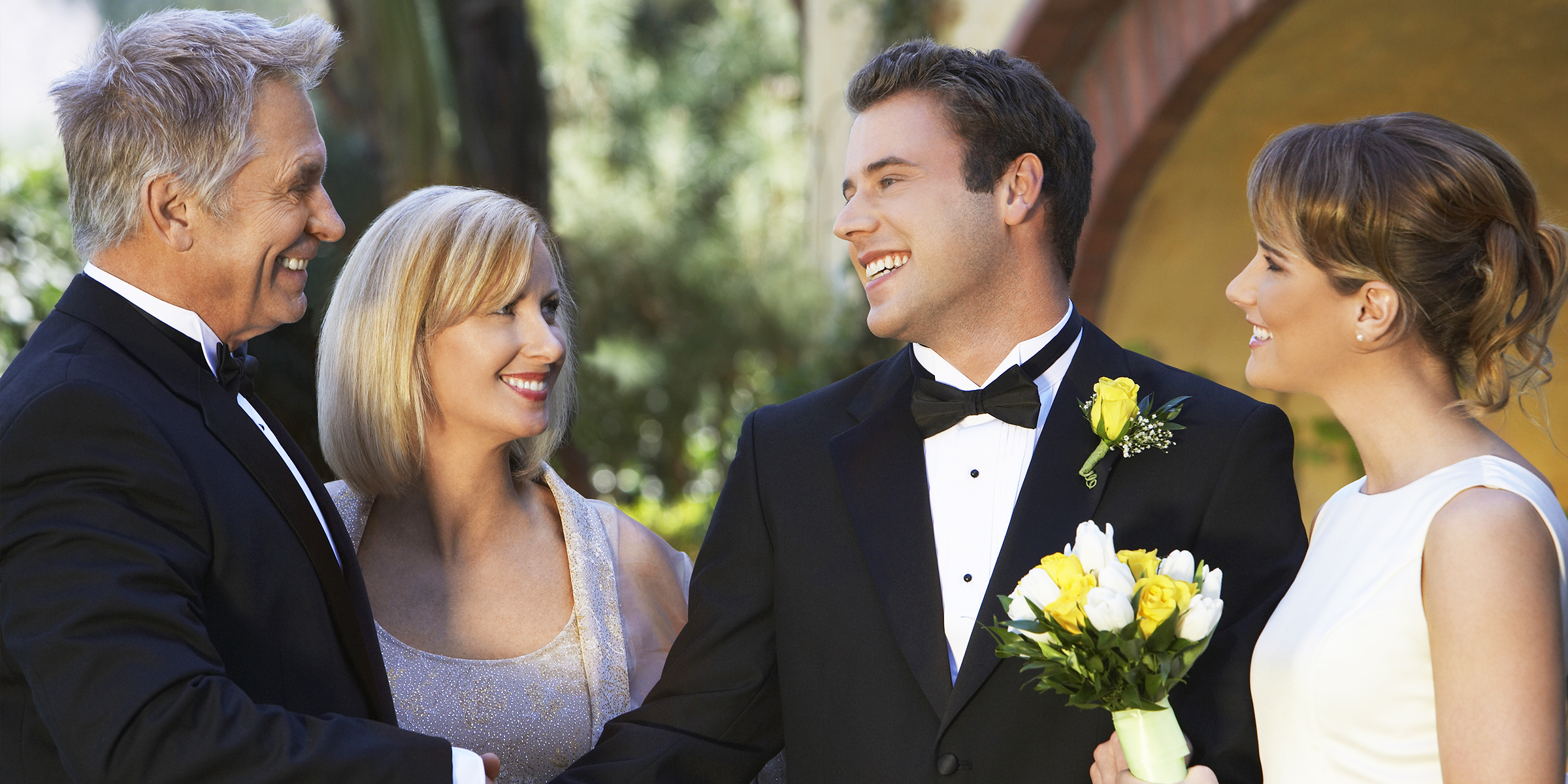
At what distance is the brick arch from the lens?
16.1ft

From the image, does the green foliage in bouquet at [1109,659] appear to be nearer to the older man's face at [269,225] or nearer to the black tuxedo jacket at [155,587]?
the black tuxedo jacket at [155,587]

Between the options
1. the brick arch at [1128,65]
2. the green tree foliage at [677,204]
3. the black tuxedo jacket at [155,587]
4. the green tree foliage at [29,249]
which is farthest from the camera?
the green tree foliage at [677,204]

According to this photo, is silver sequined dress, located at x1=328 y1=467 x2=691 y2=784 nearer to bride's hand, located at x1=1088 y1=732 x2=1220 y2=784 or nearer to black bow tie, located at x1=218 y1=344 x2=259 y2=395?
black bow tie, located at x1=218 y1=344 x2=259 y2=395

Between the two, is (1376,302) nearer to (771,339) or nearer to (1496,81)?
(1496,81)

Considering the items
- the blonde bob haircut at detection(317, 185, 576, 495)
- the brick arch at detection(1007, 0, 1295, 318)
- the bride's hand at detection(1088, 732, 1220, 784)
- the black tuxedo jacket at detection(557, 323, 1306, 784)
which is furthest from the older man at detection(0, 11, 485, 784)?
the brick arch at detection(1007, 0, 1295, 318)

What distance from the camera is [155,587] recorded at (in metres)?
1.83

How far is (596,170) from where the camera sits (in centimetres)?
1573

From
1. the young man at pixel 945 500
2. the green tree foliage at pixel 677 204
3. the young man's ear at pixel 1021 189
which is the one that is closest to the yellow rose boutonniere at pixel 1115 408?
the young man at pixel 945 500

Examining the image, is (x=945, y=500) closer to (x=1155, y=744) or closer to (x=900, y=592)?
(x=900, y=592)

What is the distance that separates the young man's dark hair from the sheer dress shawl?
1.12 metres

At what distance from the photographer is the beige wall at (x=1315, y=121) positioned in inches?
205

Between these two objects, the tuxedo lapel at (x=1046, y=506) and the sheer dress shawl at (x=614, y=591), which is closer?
the tuxedo lapel at (x=1046, y=506)

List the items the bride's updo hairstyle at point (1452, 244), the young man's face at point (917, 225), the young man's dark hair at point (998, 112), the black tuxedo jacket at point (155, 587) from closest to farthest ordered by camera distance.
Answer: the black tuxedo jacket at point (155, 587) < the bride's updo hairstyle at point (1452, 244) < the young man's face at point (917, 225) < the young man's dark hair at point (998, 112)

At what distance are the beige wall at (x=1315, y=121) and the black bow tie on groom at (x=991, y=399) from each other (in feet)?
9.68
